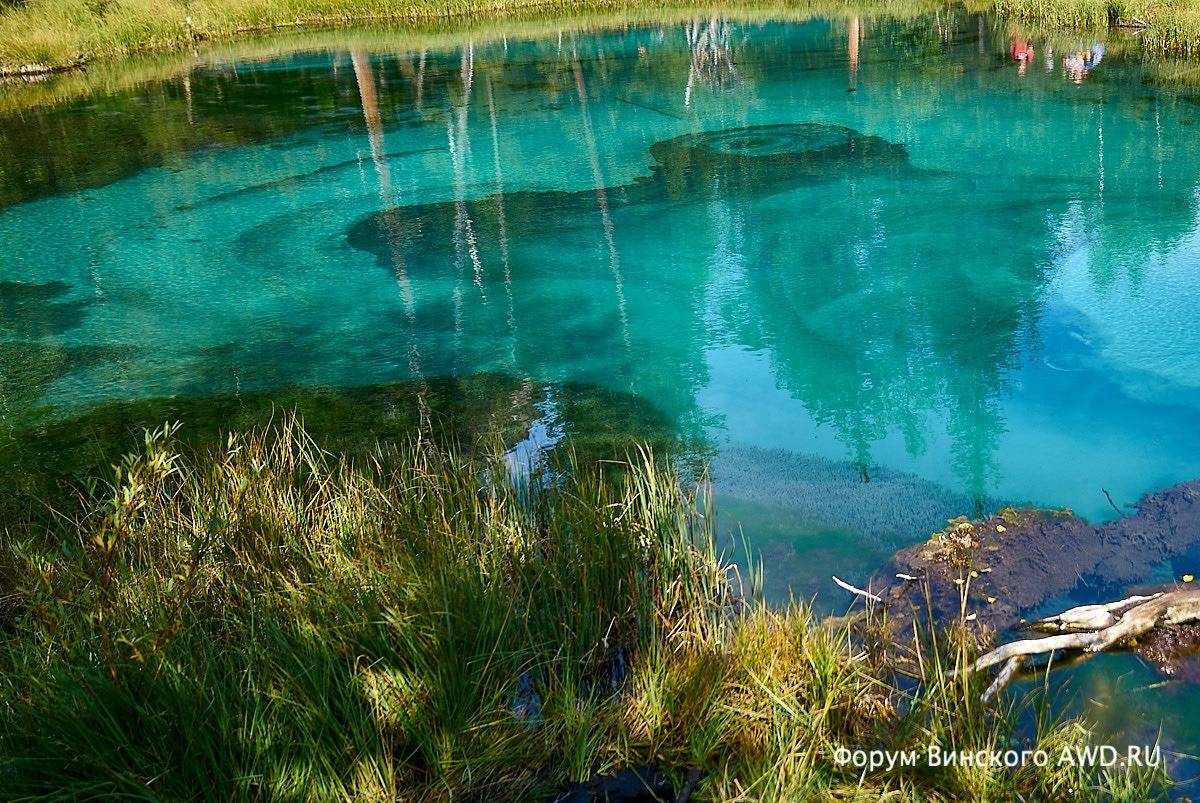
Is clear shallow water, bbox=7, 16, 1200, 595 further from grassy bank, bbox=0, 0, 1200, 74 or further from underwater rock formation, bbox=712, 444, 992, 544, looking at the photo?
grassy bank, bbox=0, 0, 1200, 74

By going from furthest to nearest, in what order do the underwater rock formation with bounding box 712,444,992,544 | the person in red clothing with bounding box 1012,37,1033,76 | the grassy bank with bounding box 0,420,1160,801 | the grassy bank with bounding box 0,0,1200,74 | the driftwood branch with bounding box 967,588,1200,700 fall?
the grassy bank with bounding box 0,0,1200,74 < the person in red clothing with bounding box 1012,37,1033,76 < the underwater rock formation with bounding box 712,444,992,544 < the driftwood branch with bounding box 967,588,1200,700 < the grassy bank with bounding box 0,420,1160,801

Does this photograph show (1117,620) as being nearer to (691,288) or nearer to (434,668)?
(434,668)

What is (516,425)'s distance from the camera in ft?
15.2

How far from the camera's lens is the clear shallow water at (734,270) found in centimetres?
437

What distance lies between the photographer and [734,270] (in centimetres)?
644

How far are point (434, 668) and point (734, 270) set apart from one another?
4392 mm

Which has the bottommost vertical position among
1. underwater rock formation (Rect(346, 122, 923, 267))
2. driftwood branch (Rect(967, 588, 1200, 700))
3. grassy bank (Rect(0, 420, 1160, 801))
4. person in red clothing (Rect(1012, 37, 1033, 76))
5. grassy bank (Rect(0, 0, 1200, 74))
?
driftwood branch (Rect(967, 588, 1200, 700))

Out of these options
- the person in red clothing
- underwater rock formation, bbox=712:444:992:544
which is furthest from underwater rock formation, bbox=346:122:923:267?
the person in red clothing

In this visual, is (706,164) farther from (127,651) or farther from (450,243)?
(127,651)

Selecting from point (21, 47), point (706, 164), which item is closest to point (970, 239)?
point (706, 164)

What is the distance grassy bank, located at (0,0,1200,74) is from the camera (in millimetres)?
15945

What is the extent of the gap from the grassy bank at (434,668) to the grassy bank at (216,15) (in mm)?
13242

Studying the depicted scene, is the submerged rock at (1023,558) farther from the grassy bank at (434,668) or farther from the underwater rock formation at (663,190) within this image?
the underwater rock formation at (663,190)

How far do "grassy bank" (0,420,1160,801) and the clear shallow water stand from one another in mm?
895
